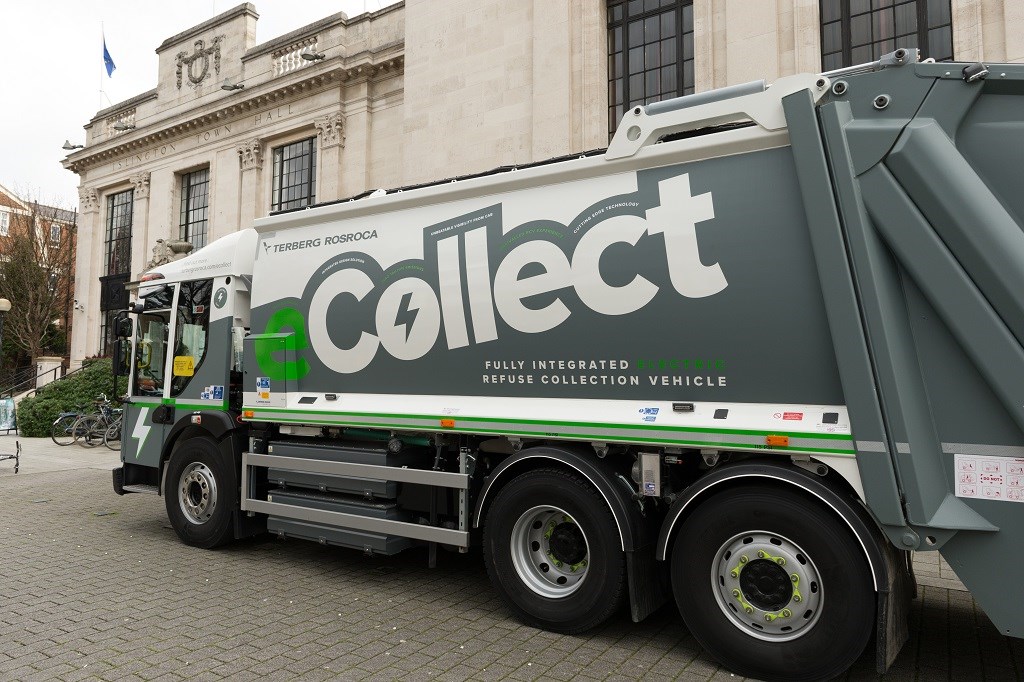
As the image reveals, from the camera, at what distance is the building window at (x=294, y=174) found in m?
23.5

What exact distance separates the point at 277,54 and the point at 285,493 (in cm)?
2171

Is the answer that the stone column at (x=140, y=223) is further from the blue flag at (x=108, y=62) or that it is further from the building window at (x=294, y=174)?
the building window at (x=294, y=174)

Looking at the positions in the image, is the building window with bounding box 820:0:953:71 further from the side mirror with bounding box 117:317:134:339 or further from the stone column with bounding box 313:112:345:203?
the stone column with bounding box 313:112:345:203

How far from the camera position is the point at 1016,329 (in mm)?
3307

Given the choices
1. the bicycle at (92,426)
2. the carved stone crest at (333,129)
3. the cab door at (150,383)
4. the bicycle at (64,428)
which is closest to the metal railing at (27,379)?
the bicycle at (64,428)

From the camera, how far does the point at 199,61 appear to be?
1057 inches

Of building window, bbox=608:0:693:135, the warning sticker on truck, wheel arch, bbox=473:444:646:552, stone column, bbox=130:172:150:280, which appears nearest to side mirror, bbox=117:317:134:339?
wheel arch, bbox=473:444:646:552

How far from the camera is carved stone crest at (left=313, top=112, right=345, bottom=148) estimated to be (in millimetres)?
Result: 21922

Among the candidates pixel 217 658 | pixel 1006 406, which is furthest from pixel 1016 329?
pixel 217 658

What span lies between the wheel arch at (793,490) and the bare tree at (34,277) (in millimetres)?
35844

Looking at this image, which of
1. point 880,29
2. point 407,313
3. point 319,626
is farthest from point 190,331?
point 880,29

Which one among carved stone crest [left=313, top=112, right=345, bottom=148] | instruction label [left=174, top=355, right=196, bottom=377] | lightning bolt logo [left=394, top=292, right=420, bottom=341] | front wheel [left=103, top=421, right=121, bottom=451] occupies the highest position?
carved stone crest [left=313, top=112, right=345, bottom=148]

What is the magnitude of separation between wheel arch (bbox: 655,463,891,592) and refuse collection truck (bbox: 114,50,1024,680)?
0.05 feet

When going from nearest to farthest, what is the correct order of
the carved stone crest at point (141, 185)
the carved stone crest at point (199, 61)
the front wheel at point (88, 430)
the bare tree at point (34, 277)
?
1. the front wheel at point (88, 430)
2. the carved stone crest at point (199, 61)
3. the carved stone crest at point (141, 185)
4. the bare tree at point (34, 277)
